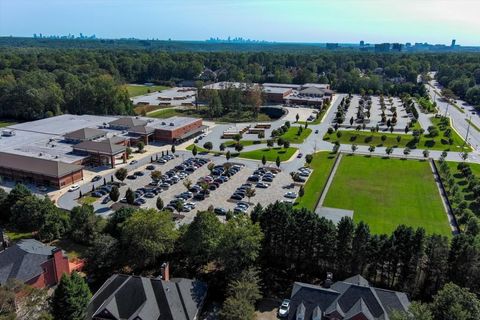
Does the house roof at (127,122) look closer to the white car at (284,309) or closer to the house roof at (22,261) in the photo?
the house roof at (22,261)

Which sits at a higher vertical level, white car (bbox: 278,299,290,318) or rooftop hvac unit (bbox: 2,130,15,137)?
rooftop hvac unit (bbox: 2,130,15,137)

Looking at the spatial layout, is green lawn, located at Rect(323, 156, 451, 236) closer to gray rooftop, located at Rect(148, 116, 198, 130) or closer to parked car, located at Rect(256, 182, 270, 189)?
parked car, located at Rect(256, 182, 270, 189)

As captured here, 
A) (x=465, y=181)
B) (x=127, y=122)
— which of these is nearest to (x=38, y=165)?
(x=127, y=122)

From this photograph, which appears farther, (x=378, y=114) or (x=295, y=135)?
(x=378, y=114)

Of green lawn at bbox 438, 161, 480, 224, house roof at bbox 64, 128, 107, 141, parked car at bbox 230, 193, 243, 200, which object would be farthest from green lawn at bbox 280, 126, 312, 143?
house roof at bbox 64, 128, 107, 141

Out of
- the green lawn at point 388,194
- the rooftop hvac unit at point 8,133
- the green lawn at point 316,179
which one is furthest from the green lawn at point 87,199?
the rooftop hvac unit at point 8,133

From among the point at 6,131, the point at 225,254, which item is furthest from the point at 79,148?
the point at 225,254

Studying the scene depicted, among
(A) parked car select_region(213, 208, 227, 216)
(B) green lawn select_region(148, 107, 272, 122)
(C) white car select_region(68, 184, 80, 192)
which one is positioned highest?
(B) green lawn select_region(148, 107, 272, 122)

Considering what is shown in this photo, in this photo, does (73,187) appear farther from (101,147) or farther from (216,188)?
(216,188)
